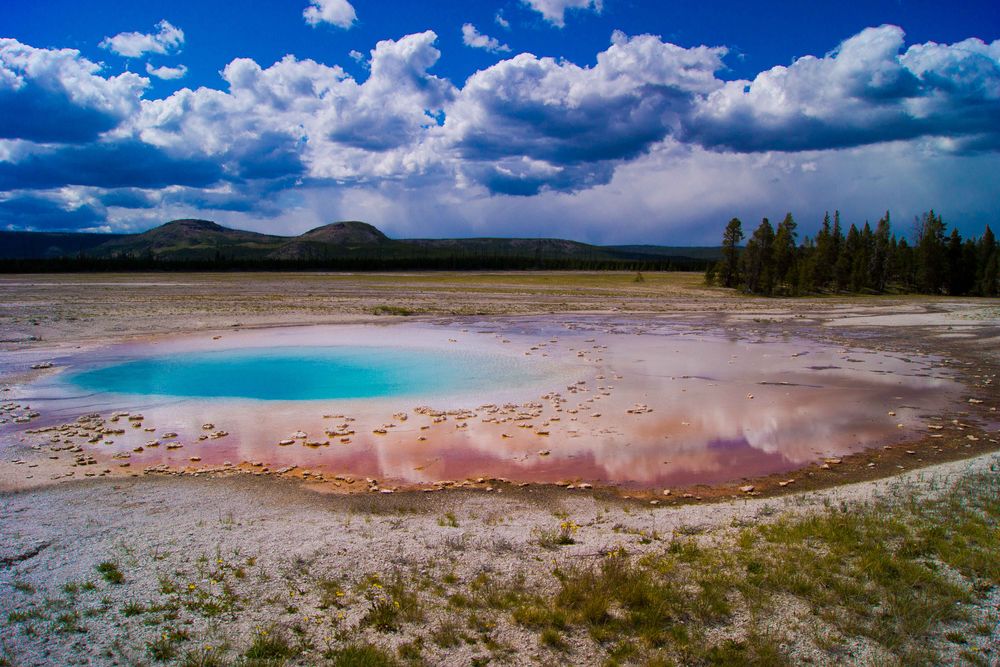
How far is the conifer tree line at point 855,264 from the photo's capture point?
281ft

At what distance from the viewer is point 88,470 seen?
11.6m

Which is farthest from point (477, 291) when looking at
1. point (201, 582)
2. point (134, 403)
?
point (201, 582)

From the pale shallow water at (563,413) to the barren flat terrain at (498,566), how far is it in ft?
2.70

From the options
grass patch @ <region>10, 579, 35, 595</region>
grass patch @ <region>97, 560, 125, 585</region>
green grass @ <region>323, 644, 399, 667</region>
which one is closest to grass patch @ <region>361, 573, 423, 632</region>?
green grass @ <region>323, 644, 399, 667</region>

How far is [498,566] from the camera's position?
757cm

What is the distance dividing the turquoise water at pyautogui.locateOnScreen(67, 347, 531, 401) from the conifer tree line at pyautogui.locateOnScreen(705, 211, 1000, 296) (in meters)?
69.8

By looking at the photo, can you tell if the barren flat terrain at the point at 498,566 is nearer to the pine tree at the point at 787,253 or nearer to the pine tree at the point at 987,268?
the pine tree at the point at 787,253

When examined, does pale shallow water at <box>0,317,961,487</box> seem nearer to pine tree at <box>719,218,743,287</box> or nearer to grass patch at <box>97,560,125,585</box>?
grass patch at <box>97,560,125,585</box>

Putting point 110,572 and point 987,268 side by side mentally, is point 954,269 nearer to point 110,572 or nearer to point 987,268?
point 987,268

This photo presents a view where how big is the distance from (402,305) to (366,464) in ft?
136

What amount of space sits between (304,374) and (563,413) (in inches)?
431

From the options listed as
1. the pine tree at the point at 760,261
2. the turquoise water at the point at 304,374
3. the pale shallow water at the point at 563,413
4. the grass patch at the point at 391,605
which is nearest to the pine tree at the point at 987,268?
the pine tree at the point at 760,261

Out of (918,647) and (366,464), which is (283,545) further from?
(918,647)

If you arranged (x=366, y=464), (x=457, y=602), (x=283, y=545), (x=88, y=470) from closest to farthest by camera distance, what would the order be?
(x=457, y=602) → (x=283, y=545) → (x=88, y=470) → (x=366, y=464)
